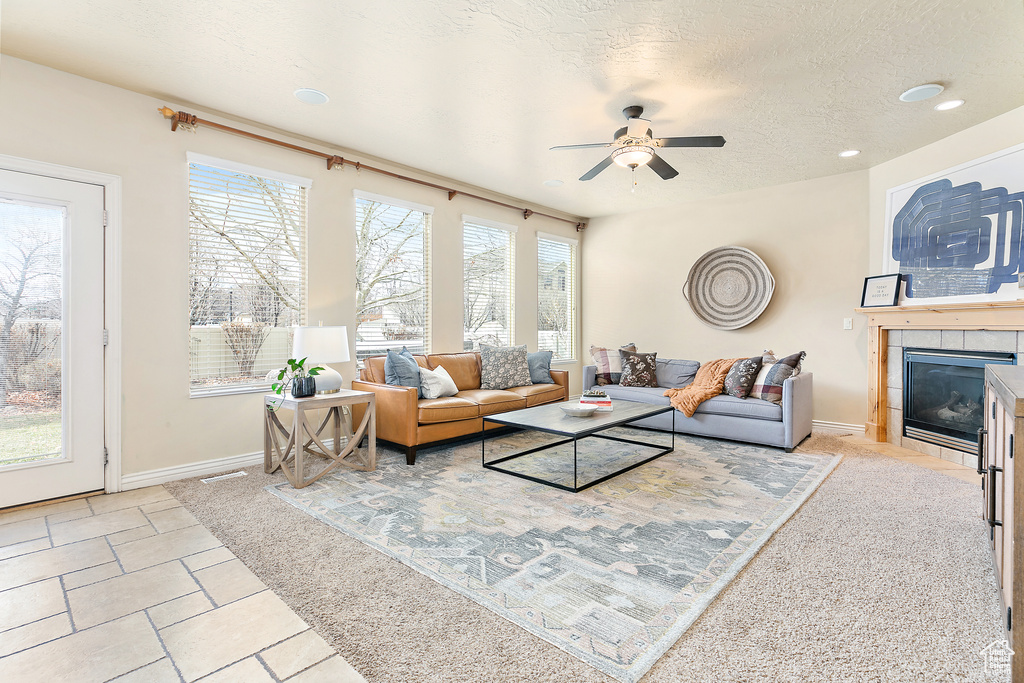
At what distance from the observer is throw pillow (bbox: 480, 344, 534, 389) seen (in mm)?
4980

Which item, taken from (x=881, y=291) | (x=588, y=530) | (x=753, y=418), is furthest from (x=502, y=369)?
(x=881, y=291)

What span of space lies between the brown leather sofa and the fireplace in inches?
126

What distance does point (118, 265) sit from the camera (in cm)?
319

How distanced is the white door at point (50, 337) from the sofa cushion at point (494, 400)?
2.64 m

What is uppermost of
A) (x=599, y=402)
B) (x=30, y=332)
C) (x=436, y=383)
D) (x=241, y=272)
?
(x=241, y=272)

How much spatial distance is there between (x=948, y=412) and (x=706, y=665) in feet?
12.9

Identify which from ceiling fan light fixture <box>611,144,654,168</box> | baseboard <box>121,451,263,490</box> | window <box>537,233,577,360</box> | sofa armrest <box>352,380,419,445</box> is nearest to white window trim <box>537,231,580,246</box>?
window <box>537,233,577,360</box>

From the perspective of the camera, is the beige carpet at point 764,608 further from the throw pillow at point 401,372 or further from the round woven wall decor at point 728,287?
the round woven wall decor at point 728,287

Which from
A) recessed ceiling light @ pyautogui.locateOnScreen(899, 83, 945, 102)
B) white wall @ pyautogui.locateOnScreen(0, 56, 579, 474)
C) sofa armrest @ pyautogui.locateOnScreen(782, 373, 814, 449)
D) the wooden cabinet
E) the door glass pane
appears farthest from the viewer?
sofa armrest @ pyautogui.locateOnScreen(782, 373, 814, 449)

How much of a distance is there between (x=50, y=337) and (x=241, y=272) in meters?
1.20

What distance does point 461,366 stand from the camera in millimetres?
4949

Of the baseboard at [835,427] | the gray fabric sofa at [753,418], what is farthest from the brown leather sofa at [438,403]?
the baseboard at [835,427]

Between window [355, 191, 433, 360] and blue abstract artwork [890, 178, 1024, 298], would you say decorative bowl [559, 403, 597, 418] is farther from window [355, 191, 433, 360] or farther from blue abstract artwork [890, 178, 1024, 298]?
blue abstract artwork [890, 178, 1024, 298]

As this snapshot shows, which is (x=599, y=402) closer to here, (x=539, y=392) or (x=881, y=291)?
(x=539, y=392)
